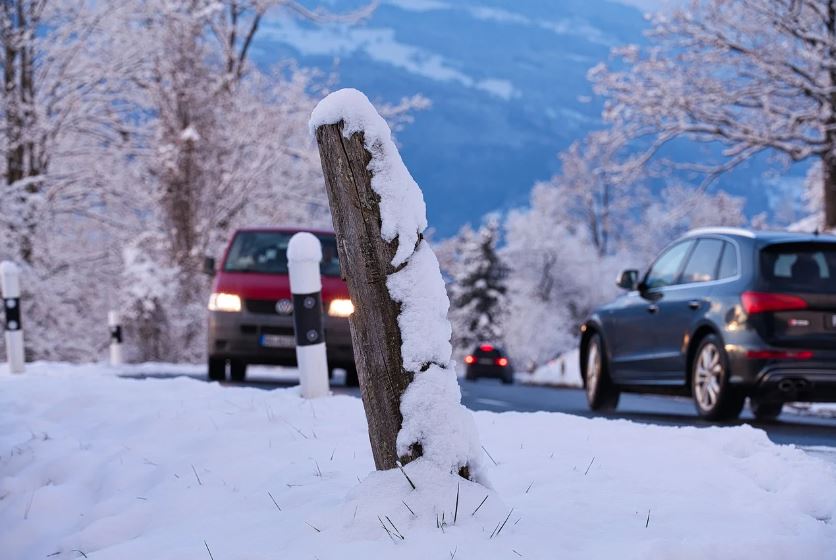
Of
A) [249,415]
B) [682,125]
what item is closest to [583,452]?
[249,415]

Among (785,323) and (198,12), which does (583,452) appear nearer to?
(785,323)

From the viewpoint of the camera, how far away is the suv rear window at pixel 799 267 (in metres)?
9.50

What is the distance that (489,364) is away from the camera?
132ft

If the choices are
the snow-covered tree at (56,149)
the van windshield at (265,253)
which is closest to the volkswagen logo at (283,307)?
the van windshield at (265,253)

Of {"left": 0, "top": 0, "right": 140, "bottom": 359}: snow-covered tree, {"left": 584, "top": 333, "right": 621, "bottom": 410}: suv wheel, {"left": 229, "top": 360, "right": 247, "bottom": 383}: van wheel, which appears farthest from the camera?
{"left": 0, "top": 0, "right": 140, "bottom": 359}: snow-covered tree

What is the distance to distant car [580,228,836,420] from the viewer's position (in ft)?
30.8

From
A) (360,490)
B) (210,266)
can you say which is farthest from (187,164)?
(360,490)

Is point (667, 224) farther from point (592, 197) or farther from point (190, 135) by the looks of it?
point (190, 135)

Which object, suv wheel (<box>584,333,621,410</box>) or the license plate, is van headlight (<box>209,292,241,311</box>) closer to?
the license plate

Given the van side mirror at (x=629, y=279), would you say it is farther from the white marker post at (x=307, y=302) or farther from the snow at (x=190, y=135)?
the snow at (x=190, y=135)

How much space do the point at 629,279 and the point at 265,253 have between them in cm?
507

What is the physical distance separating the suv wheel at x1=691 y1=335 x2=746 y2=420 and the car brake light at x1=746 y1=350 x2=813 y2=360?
0.84 ft

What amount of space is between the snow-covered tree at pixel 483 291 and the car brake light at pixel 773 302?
2492 inches

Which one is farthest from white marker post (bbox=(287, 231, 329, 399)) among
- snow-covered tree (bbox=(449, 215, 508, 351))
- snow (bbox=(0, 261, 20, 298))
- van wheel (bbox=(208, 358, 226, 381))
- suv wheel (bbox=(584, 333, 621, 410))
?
snow-covered tree (bbox=(449, 215, 508, 351))
